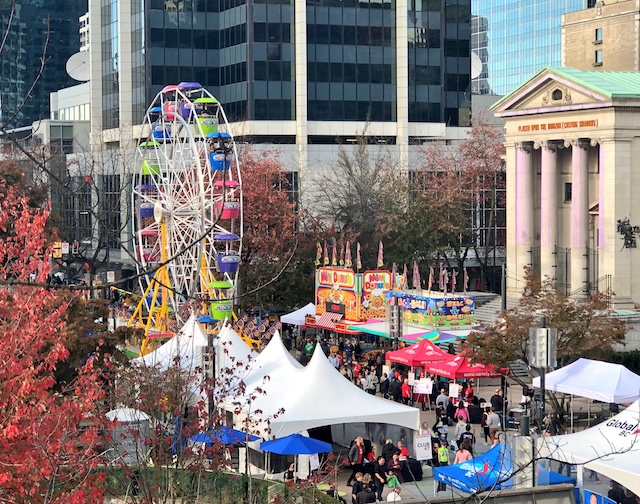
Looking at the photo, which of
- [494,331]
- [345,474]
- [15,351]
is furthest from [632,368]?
[15,351]

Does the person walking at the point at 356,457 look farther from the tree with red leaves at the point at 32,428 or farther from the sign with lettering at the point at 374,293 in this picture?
the sign with lettering at the point at 374,293

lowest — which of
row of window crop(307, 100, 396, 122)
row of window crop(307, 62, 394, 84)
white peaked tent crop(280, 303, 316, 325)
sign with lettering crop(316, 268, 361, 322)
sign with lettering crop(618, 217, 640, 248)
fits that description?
white peaked tent crop(280, 303, 316, 325)

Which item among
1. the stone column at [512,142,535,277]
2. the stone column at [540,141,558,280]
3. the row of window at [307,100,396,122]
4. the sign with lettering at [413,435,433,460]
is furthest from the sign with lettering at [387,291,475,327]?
the row of window at [307,100,396,122]

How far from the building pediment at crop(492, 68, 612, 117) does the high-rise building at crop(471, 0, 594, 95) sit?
127616 mm

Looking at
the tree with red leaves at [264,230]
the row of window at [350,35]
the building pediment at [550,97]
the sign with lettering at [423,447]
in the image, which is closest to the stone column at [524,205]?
the building pediment at [550,97]

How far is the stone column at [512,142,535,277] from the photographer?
181 feet

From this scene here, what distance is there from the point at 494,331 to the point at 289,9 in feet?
177

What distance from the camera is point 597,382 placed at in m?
30.5

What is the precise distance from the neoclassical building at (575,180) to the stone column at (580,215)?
42mm

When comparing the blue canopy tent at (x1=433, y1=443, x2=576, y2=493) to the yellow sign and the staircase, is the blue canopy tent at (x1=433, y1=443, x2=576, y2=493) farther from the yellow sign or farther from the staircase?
the staircase

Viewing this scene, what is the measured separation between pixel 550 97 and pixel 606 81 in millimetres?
2415

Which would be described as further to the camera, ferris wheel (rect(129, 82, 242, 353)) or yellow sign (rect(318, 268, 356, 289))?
ferris wheel (rect(129, 82, 242, 353))

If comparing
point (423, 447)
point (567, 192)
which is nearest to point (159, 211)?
point (567, 192)

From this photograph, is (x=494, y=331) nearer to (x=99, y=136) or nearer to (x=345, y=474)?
(x=345, y=474)
